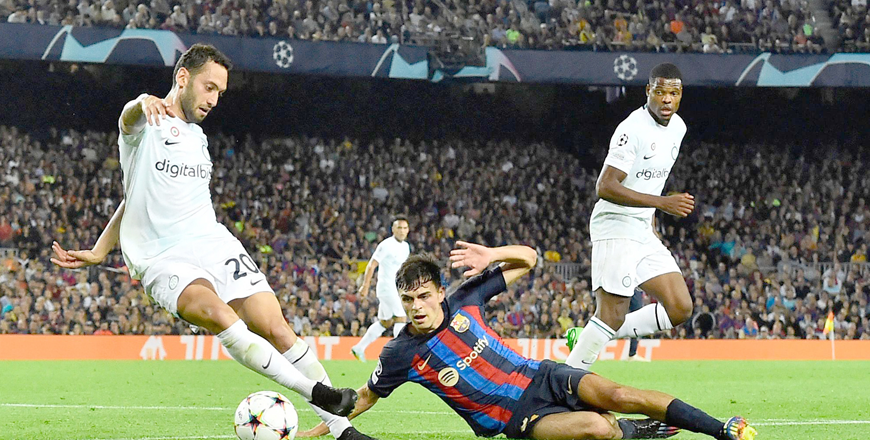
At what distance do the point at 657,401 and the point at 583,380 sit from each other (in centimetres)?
47

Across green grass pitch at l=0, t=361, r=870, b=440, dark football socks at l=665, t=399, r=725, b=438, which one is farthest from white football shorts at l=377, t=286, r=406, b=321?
dark football socks at l=665, t=399, r=725, b=438

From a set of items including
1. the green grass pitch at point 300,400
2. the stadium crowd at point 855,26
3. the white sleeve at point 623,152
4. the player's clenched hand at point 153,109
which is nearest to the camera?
the player's clenched hand at point 153,109

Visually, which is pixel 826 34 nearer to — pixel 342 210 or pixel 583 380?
pixel 342 210

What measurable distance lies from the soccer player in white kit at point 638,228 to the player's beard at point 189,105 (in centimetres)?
304

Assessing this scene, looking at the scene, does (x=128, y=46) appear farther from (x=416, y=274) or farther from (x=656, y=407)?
(x=656, y=407)

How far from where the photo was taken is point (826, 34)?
80.5 feet

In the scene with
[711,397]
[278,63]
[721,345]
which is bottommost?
[721,345]

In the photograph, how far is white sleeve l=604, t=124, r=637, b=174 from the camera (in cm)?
774

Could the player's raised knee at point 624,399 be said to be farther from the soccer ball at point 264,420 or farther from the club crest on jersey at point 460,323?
the soccer ball at point 264,420

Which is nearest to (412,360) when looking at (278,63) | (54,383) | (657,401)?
(657,401)

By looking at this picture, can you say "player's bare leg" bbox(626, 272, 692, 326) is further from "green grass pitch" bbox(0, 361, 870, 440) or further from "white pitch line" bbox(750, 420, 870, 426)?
"white pitch line" bbox(750, 420, 870, 426)

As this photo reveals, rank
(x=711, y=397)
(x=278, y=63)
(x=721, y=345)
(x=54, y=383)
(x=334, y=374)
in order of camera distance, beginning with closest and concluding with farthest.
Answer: (x=711, y=397) → (x=54, y=383) → (x=334, y=374) → (x=721, y=345) → (x=278, y=63)

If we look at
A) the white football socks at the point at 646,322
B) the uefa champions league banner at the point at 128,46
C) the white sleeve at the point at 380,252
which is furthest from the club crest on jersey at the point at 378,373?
the uefa champions league banner at the point at 128,46

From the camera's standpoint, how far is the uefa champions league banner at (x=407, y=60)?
67.5 ft
